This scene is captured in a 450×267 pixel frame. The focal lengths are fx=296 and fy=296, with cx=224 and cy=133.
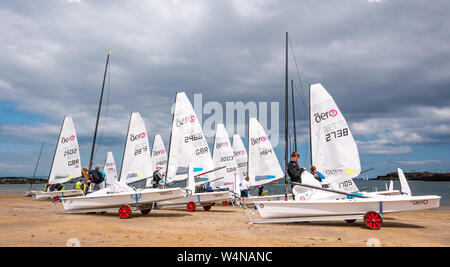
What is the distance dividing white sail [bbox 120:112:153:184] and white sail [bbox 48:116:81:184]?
19.1 feet

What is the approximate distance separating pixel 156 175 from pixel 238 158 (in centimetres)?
1230

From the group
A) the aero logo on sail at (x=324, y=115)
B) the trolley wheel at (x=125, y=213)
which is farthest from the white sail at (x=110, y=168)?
the aero logo on sail at (x=324, y=115)

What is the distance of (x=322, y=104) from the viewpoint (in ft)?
33.5

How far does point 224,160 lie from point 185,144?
27.2 ft

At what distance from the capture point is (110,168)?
32.6 m

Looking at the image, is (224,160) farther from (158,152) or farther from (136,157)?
(136,157)

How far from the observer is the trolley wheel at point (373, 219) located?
7172mm

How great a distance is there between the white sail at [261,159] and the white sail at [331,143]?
722cm

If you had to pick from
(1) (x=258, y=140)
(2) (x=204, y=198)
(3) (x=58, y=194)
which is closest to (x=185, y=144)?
(2) (x=204, y=198)

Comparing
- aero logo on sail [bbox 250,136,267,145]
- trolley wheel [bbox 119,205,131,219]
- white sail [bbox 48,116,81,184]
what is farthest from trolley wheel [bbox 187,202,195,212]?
white sail [bbox 48,116,81,184]

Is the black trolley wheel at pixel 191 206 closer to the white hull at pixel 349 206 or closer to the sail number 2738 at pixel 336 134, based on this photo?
the white hull at pixel 349 206

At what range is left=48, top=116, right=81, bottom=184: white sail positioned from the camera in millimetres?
20109

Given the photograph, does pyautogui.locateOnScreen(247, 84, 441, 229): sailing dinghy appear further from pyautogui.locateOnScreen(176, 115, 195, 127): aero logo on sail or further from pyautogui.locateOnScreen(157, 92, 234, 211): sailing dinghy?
pyautogui.locateOnScreen(176, 115, 195, 127): aero logo on sail
